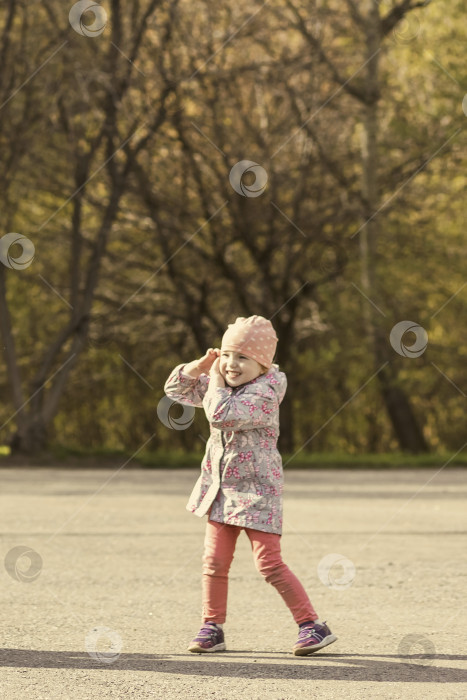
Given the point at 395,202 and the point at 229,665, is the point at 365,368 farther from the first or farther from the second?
the point at 229,665

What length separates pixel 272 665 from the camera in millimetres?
5102

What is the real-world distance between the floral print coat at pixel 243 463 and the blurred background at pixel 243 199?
12.6 metres

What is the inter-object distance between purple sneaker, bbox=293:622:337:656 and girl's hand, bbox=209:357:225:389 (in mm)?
1080

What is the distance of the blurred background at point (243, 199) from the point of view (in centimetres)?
1852

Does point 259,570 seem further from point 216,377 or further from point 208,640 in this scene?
point 216,377

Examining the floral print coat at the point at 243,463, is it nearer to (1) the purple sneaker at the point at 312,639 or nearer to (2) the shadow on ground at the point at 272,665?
(1) the purple sneaker at the point at 312,639

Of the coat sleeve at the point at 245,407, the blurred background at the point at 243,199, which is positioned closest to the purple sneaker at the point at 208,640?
the coat sleeve at the point at 245,407

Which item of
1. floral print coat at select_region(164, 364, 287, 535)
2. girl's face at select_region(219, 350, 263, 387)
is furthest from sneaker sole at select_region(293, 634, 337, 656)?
girl's face at select_region(219, 350, 263, 387)

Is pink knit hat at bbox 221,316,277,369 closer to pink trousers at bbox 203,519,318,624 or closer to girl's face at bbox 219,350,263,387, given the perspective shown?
girl's face at bbox 219,350,263,387

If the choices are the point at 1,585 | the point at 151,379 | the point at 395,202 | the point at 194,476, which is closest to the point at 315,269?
the point at 395,202

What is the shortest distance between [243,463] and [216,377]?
1.36ft

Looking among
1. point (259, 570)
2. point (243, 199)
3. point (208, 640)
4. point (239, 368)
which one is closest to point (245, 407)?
point (239, 368)

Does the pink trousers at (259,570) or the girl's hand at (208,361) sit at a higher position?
the girl's hand at (208,361)

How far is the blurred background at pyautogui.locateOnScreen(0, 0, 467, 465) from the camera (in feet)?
60.7
